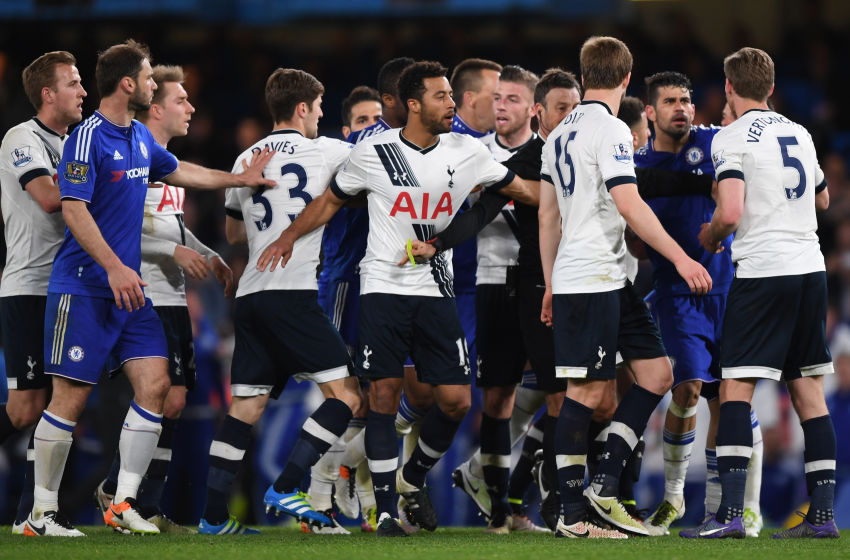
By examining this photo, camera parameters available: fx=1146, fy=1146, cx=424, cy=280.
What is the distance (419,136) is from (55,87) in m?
2.35

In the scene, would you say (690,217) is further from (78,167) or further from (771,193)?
(78,167)

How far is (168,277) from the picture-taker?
7.52 m

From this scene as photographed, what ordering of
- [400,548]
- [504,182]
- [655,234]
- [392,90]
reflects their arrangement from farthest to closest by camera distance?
[392,90] → [504,182] → [655,234] → [400,548]

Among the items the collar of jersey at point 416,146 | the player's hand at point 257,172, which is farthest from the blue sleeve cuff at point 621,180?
the player's hand at point 257,172

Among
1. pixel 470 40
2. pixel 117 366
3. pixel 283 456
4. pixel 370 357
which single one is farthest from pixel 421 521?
pixel 470 40

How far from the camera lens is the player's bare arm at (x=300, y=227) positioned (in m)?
6.76

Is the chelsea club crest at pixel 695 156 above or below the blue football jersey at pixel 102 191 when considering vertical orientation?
above

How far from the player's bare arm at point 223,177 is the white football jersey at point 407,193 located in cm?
59

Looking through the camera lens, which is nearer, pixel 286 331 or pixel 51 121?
pixel 286 331

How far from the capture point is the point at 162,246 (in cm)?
738

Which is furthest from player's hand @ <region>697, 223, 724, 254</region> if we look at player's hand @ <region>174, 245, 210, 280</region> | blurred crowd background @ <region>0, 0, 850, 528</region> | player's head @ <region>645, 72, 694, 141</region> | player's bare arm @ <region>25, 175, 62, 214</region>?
blurred crowd background @ <region>0, 0, 850, 528</region>

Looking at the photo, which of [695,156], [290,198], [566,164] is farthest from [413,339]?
[695,156]

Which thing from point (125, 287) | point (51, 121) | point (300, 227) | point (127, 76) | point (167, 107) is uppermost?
point (127, 76)

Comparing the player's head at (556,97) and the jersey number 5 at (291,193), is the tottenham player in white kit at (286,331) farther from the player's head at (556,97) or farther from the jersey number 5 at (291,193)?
the player's head at (556,97)
